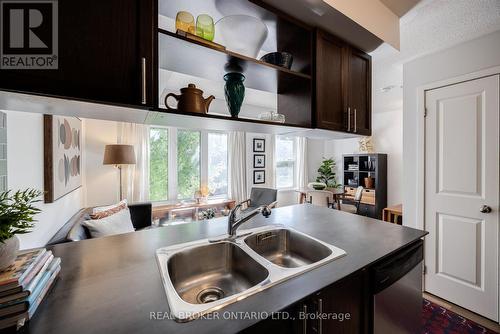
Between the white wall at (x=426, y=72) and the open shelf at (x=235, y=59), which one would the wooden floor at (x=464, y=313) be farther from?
the open shelf at (x=235, y=59)

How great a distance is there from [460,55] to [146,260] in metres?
2.99

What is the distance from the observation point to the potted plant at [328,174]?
5.65 m

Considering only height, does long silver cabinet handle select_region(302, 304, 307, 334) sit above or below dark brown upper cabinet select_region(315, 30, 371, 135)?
below

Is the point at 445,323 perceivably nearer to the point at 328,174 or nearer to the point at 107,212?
the point at 107,212

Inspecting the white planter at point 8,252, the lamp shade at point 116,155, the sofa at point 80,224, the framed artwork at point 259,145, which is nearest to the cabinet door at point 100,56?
the white planter at point 8,252

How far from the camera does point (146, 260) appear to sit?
995 millimetres

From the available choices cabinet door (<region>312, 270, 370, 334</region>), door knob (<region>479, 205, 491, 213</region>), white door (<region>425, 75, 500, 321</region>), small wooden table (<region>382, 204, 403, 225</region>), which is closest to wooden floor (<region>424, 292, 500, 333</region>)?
white door (<region>425, 75, 500, 321</region>)

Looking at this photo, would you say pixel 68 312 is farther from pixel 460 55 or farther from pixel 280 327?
pixel 460 55

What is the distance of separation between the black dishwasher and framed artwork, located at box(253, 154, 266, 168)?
11.8 ft

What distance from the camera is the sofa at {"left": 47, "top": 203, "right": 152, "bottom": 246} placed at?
156 cm

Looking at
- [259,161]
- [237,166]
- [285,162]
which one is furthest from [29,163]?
[285,162]

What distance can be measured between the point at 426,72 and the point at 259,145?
10.3ft

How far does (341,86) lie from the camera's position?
1502mm

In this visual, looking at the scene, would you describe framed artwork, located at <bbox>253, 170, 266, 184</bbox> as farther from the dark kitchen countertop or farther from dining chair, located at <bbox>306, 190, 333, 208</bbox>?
the dark kitchen countertop
